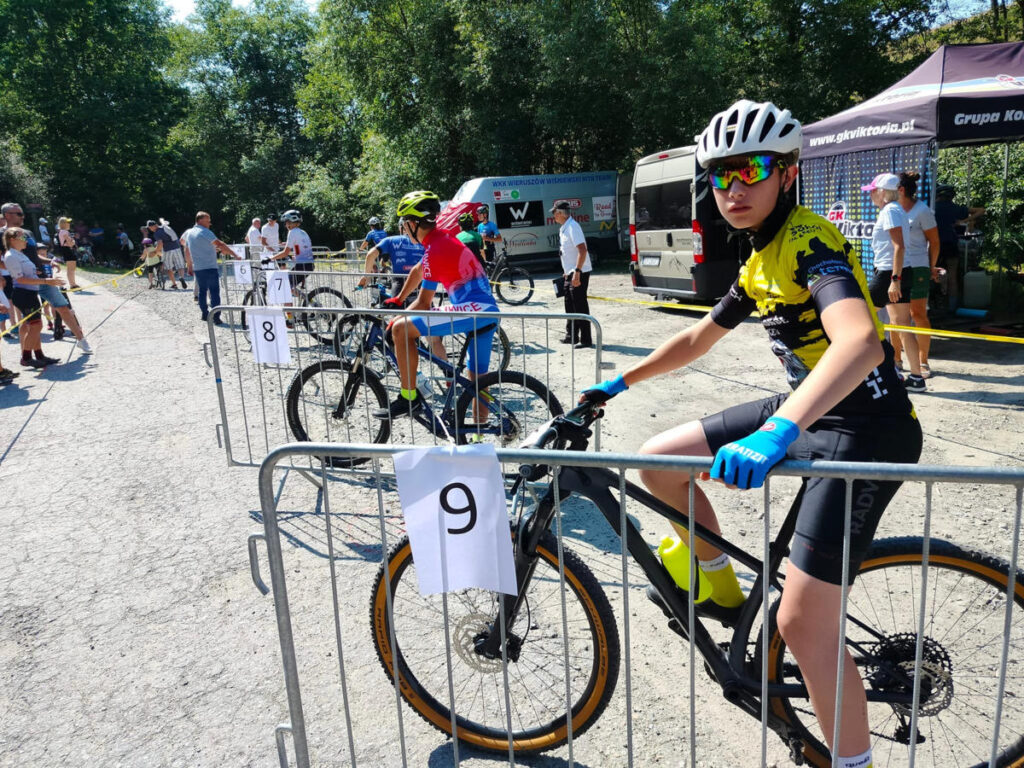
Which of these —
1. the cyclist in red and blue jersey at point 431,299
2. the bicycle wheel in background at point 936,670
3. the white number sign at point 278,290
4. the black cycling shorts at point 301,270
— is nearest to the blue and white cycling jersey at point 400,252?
the black cycling shorts at point 301,270

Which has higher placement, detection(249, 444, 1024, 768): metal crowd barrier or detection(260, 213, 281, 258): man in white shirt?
detection(260, 213, 281, 258): man in white shirt

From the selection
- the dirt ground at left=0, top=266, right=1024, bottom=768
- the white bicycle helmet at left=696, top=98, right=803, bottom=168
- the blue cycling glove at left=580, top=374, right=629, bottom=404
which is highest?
the white bicycle helmet at left=696, top=98, right=803, bottom=168

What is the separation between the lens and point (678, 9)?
930 inches

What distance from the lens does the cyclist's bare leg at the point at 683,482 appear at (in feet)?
8.06

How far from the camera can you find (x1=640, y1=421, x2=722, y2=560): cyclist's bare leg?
2.46 meters

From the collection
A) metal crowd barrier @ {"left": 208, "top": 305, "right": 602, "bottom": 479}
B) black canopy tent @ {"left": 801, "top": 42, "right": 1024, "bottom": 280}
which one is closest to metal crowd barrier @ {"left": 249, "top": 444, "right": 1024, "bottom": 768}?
metal crowd barrier @ {"left": 208, "top": 305, "right": 602, "bottom": 479}

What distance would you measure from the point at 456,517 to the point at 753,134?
1493mm

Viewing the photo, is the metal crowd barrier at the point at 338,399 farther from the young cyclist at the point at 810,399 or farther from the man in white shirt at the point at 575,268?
the man in white shirt at the point at 575,268

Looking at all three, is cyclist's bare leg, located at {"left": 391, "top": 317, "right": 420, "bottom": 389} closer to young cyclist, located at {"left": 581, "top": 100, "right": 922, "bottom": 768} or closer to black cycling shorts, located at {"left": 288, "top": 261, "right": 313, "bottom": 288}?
young cyclist, located at {"left": 581, "top": 100, "right": 922, "bottom": 768}

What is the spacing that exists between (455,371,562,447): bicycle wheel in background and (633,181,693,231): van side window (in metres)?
8.20

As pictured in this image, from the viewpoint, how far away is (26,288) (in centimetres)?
999

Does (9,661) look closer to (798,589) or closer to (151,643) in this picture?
(151,643)

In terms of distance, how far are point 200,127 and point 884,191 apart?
161ft

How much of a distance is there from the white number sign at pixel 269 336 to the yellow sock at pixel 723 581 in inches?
139
